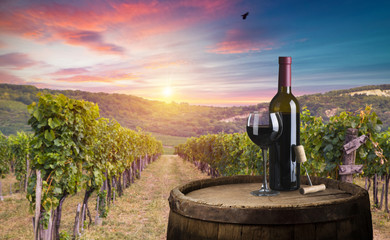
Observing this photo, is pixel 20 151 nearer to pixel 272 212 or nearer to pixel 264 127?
pixel 264 127

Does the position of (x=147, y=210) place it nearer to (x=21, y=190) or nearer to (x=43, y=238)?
(x=43, y=238)

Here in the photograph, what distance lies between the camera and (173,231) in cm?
157

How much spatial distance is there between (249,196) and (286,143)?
15.7 inches

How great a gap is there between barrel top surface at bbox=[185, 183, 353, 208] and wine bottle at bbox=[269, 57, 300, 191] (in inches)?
3.1

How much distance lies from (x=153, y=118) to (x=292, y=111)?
120048 mm

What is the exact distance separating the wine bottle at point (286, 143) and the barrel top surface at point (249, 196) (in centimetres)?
8

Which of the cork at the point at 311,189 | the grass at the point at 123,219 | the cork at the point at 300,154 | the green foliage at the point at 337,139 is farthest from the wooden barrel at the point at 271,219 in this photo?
the grass at the point at 123,219

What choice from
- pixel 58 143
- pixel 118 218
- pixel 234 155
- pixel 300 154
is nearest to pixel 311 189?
pixel 300 154

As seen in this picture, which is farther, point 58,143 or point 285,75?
point 58,143

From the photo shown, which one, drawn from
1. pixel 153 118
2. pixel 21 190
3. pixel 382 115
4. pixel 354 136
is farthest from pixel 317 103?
pixel 153 118

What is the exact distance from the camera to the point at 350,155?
187 inches

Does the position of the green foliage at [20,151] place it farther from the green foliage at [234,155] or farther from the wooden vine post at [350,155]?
the wooden vine post at [350,155]

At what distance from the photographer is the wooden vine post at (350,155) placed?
462 cm

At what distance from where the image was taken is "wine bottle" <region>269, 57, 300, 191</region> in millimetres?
1915
